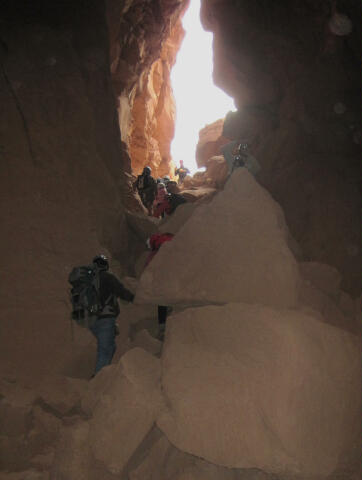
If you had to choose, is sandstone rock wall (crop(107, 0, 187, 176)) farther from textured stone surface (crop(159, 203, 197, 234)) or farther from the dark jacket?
the dark jacket

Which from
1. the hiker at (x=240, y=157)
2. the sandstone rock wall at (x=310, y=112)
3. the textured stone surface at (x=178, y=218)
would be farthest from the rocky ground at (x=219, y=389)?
the sandstone rock wall at (x=310, y=112)

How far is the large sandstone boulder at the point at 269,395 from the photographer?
8.40ft

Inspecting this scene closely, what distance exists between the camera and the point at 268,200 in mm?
3949

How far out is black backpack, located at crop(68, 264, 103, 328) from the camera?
418 centimetres

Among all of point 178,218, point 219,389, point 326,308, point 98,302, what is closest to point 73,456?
point 219,389

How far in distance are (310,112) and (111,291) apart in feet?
23.3

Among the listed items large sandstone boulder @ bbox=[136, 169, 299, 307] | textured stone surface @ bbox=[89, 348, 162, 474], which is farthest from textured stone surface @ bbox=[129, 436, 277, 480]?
large sandstone boulder @ bbox=[136, 169, 299, 307]

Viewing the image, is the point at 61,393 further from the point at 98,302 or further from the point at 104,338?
the point at 98,302

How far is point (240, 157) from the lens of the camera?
233 inches

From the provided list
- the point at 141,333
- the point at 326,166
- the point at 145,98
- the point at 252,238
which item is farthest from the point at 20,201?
the point at 145,98

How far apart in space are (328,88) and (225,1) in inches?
235

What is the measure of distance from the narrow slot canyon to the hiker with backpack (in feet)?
0.88

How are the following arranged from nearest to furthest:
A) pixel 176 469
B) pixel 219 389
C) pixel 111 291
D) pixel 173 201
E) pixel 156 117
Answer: pixel 219 389 < pixel 176 469 < pixel 111 291 < pixel 173 201 < pixel 156 117

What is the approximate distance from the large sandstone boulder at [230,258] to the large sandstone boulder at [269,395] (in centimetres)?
35
